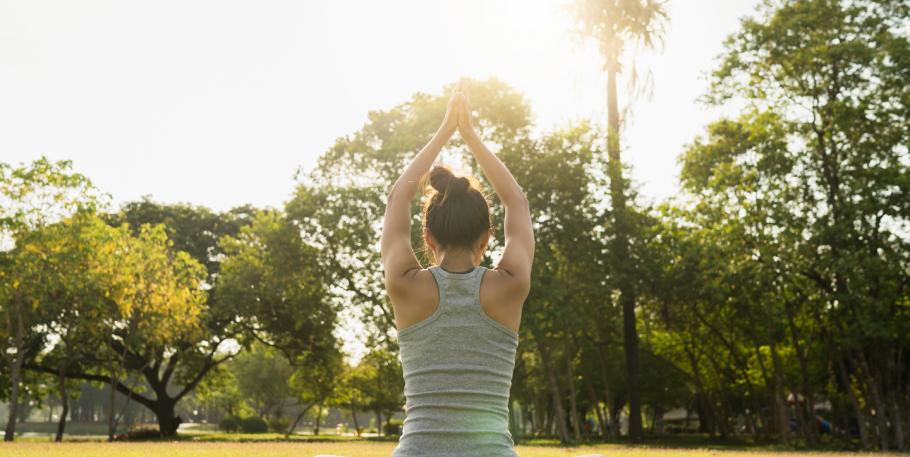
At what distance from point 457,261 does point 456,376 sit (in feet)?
1.29

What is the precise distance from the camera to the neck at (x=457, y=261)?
2.81 m

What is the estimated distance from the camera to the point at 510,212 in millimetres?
3154

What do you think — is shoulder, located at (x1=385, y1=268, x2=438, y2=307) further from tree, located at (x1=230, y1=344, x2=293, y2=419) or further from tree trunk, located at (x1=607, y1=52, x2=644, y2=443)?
tree, located at (x1=230, y1=344, x2=293, y2=419)

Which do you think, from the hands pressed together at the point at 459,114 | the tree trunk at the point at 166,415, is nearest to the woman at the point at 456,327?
the hands pressed together at the point at 459,114

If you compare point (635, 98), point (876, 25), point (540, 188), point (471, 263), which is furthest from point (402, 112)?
point (471, 263)

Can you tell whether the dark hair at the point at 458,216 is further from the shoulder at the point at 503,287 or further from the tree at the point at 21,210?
the tree at the point at 21,210

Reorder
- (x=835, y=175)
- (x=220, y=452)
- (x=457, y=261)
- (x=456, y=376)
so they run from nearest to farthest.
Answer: (x=456, y=376), (x=457, y=261), (x=220, y=452), (x=835, y=175)

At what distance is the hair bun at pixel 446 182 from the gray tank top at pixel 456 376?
295mm

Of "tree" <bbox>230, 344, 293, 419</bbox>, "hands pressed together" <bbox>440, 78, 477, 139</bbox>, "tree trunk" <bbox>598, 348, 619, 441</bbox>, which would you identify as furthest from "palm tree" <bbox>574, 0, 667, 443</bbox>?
"tree" <bbox>230, 344, 293, 419</bbox>

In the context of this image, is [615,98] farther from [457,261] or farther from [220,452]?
[457,261]

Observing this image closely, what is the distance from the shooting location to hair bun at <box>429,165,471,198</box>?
2.88 metres

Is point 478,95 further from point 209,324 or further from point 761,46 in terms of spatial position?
point 209,324

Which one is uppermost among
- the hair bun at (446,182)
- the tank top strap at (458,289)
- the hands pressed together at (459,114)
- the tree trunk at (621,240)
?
the tree trunk at (621,240)

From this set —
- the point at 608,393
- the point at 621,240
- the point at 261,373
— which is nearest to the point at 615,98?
the point at 621,240
